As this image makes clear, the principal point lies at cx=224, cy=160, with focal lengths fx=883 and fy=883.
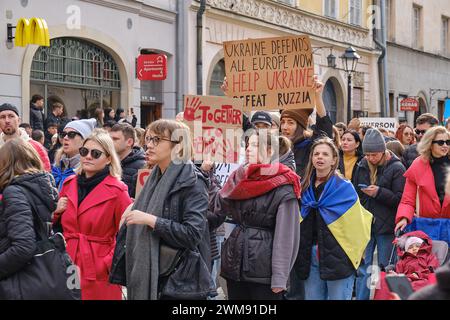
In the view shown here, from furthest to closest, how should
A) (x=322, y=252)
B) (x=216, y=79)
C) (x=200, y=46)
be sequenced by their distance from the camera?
(x=216, y=79) → (x=200, y=46) → (x=322, y=252)

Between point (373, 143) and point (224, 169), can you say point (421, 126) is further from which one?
point (224, 169)

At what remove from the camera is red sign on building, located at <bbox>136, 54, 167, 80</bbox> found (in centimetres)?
1883

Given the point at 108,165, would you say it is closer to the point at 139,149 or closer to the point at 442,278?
the point at 139,149

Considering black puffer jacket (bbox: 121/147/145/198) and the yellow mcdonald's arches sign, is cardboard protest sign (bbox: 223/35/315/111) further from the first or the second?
the yellow mcdonald's arches sign

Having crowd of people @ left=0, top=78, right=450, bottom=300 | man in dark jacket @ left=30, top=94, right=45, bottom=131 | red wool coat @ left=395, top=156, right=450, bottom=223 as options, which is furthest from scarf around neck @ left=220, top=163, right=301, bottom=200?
man in dark jacket @ left=30, top=94, right=45, bottom=131

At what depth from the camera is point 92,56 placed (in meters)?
17.9

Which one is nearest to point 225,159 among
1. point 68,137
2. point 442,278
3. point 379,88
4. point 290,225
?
point 68,137

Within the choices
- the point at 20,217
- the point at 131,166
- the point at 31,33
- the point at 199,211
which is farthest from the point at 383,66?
the point at 20,217

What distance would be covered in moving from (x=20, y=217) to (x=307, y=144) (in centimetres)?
310

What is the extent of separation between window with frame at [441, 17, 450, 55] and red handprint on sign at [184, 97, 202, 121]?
33728 mm

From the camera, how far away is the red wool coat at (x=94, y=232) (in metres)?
5.56

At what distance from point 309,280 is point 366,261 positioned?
2148mm

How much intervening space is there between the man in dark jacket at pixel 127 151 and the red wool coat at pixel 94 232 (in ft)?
5.46

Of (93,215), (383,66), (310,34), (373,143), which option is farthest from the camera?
(383,66)
